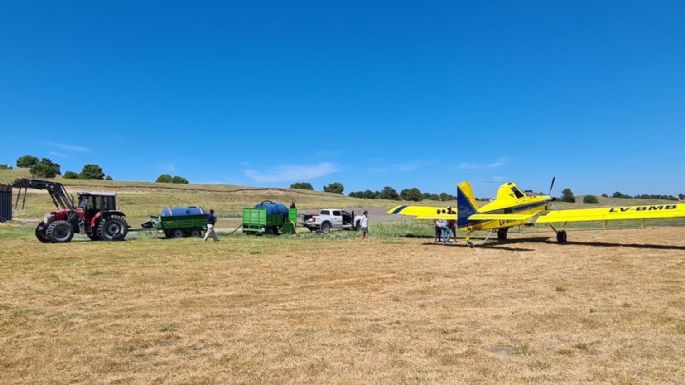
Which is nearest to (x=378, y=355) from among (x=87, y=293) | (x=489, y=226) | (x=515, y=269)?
(x=87, y=293)

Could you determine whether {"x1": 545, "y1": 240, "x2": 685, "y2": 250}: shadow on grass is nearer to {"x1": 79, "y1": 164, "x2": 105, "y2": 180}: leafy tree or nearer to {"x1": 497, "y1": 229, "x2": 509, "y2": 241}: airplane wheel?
{"x1": 497, "y1": 229, "x2": 509, "y2": 241}: airplane wheel

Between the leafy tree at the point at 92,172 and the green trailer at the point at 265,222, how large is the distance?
84.9m

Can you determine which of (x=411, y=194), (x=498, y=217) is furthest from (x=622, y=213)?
(x=411, y=194)

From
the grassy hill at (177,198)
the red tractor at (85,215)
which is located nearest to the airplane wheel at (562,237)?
the grassy hill at (177,198)

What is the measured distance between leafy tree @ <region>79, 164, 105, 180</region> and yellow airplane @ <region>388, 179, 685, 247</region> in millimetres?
93899

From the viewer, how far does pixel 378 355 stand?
18.9 feet

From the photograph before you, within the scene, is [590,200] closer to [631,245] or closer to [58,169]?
[631,245]

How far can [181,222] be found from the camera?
82.6ft

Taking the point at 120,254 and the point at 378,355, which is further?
the point at 120,254

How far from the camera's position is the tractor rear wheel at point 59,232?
20.5 m

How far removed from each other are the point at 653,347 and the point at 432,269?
297 inches

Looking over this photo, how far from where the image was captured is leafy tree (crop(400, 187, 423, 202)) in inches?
4382

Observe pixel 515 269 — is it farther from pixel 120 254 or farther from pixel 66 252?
pixel 66 252

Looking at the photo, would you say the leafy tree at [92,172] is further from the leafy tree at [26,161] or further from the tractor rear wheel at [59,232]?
the tractor rear wheel at [59,232]
